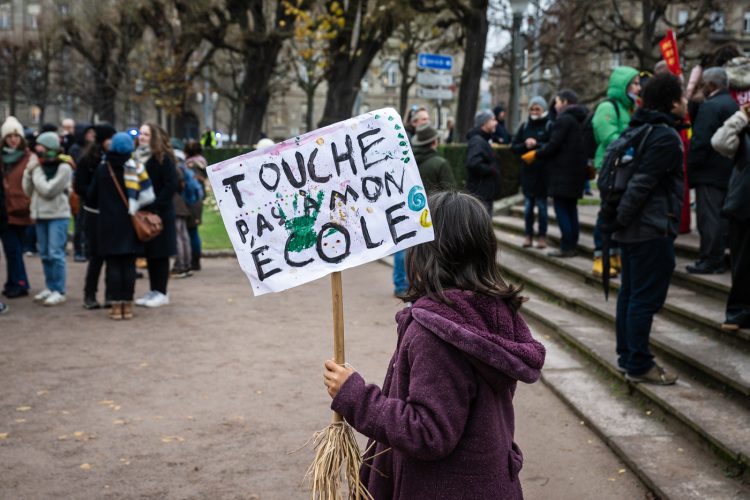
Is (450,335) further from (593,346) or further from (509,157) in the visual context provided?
(509,157)

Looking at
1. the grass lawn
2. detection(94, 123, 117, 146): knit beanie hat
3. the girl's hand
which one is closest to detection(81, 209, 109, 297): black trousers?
detection(94, 123, 117, 146): knit beanie hat

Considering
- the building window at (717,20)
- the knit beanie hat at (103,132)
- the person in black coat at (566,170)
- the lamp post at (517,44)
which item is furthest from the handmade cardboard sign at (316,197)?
the building window at (717,20)

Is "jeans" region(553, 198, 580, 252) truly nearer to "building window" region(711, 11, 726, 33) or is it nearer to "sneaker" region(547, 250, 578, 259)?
"sneaker" region(547, 250, 578, 259)

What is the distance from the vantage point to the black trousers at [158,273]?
10.0 metres

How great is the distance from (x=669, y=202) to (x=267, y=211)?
12.4 feet

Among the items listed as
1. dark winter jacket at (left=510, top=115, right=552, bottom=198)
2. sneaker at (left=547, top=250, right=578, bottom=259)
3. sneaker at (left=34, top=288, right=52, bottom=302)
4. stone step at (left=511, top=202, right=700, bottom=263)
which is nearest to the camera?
stone step at (left=511, top=202, right=700, bottom=263)

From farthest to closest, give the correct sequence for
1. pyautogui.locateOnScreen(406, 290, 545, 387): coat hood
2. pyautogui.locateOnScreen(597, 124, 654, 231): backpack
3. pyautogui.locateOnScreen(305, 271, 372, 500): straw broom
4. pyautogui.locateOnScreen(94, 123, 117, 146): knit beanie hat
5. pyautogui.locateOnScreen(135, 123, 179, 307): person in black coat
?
pyautogui.locateOnScreen(94, 123, 117, 146): knit beanie hat, pyautogui.locateOnScreen(135, 123, 179, 307): person in black coat, pyautogui.locateOnScreen(597, 124, 654, 231): backpack, pyautogui.locateOnScreen(305, 271, 372, 500): straw broom, pyautogui.locateOnScreen(406, 290, 545, 387): coat hood

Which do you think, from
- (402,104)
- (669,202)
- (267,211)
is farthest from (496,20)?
(267,211)

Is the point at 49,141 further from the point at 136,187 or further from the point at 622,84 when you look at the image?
the point at 622,84

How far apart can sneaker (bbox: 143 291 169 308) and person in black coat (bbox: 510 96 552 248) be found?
4709 mm

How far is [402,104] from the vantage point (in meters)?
44.9

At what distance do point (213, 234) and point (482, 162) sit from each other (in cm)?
718

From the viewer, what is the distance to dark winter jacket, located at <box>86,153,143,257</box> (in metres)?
9.20

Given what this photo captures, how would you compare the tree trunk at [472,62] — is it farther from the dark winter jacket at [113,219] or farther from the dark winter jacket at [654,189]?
the dark winter jacket at [654,189]
